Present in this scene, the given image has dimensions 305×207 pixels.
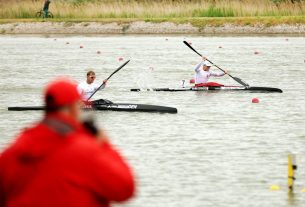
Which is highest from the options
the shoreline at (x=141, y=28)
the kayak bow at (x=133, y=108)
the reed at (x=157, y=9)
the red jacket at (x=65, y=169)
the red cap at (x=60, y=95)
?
the red cap at (x=60, y=95)

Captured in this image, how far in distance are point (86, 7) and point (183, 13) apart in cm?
838

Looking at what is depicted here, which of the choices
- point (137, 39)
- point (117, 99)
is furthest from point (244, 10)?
point (117, 99)

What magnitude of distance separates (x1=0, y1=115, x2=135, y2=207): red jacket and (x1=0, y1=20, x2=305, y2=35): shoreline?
Answer: 63.1 meters

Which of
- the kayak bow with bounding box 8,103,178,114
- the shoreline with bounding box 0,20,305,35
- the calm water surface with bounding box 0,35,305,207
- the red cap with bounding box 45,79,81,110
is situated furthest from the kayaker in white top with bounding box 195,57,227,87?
the shoreline with bounding box 0,20,305,35

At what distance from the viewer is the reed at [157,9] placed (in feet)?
239

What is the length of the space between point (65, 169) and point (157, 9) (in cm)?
6860

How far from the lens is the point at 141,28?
241ft

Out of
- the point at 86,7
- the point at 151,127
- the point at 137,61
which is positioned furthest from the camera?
the point at 86,7

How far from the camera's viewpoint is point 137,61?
51.7 meters

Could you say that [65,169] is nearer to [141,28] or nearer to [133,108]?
[133,108]

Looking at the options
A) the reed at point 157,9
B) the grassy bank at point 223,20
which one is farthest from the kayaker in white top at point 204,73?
the reed at point 157,9

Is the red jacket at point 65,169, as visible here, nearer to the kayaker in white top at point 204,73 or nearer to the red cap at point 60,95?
the red cap at point 60,95

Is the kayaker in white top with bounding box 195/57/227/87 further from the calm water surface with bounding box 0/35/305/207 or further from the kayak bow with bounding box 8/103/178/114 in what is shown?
the kayak bow with bounding box 8/103/178/114

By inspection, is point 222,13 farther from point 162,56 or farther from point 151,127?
point 151,127
